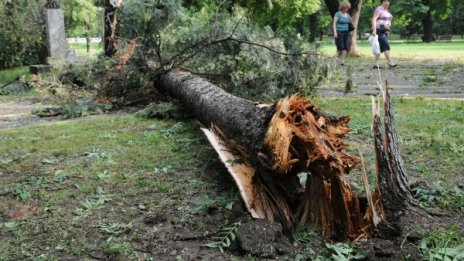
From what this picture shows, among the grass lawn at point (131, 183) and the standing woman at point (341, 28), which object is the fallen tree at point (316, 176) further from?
the standing woman at point (341, 28)

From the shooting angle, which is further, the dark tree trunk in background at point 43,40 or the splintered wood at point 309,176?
the dark tree trunk in background at point 43,40

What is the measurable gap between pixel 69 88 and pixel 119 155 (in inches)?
159

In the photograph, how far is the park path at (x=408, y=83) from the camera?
8.96 metres

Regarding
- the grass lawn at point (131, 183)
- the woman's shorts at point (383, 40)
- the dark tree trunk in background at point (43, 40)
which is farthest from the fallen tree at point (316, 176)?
the dark tree trunk in background at point (43, 40)

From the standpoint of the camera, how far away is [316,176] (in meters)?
2.98

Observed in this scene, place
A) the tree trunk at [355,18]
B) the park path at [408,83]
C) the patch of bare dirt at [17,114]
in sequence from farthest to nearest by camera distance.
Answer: the tree trunk at [355,18], the park path at [408,83], the patch of bare dirt at [17,114]

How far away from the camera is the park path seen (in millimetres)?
8961

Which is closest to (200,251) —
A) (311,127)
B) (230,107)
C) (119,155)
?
(311,127)

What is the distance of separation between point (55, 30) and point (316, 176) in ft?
47.4

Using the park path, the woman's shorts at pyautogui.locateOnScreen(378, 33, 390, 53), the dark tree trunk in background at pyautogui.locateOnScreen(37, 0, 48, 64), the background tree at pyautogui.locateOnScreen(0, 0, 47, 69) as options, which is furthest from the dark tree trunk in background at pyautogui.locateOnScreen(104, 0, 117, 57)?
the woman's shorts at pyautogui.locateOnScreen(378, 33, 390, 53)

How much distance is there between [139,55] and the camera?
879 cm

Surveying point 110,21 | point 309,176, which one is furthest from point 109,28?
point 309,176

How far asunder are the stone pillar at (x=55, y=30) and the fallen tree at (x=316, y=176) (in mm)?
13696

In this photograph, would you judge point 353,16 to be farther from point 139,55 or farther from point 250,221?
point 250,221
